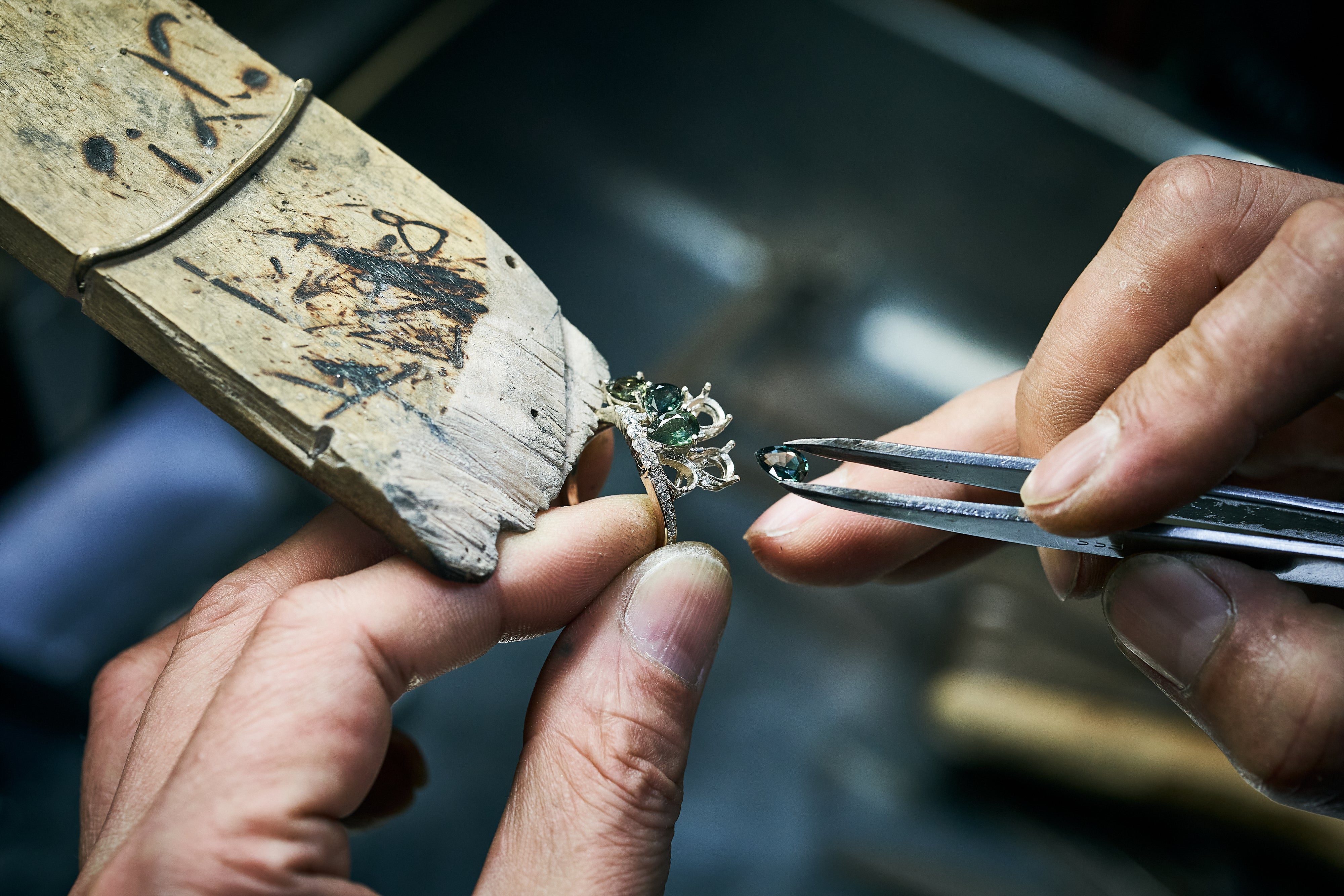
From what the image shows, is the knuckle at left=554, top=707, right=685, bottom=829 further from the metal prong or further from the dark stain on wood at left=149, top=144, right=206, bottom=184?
the dark stain on wood at left=149, top=144, right=206, bottom=184

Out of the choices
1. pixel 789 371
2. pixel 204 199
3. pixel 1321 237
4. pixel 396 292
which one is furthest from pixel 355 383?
pixel 789 371

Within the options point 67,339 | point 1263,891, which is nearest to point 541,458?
point 67,339

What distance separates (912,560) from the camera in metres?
1.24

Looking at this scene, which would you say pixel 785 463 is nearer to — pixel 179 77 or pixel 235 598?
pixel 235 598

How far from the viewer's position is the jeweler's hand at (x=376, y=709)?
2.07 ft

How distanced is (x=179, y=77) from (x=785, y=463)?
2.26 feet

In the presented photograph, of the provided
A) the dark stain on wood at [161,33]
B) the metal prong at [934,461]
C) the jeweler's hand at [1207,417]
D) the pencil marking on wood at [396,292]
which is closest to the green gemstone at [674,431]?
the metal prong at [934,461]

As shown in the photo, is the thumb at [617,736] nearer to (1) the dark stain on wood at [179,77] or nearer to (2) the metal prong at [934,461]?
(2) the metal prong at [934,461]

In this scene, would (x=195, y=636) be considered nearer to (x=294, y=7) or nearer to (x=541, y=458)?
(x=541, y=458)

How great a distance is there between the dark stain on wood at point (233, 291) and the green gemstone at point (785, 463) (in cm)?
46

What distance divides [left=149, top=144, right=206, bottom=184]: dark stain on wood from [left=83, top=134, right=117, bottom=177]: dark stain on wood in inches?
1.2

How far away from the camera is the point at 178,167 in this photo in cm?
78

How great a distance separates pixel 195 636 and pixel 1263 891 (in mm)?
1514

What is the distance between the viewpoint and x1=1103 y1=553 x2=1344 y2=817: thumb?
754 millimetres
